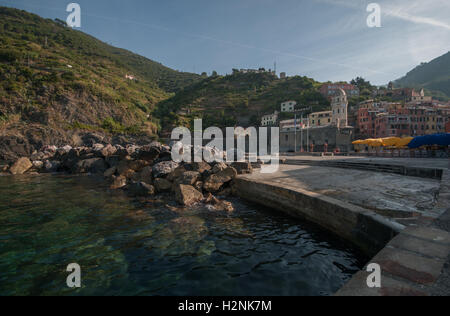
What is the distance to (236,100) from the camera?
8688 cm

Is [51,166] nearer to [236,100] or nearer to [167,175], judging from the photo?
[167,175]

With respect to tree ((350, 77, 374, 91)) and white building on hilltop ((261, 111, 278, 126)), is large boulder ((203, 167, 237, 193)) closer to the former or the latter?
white building on hilltop ((261, 111, 278, 126))

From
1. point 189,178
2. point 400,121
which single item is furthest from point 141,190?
point 400,121

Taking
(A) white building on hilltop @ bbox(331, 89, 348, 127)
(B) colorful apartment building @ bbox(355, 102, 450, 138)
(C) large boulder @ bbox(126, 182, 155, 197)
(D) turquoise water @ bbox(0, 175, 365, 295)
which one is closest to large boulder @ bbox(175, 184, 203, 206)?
(D) turquoise water @ bbox(0, 175, 365, 295)

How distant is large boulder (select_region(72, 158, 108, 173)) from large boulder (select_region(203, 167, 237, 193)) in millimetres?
12880

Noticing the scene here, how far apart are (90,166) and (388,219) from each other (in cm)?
2094

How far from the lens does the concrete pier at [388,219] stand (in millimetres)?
2100

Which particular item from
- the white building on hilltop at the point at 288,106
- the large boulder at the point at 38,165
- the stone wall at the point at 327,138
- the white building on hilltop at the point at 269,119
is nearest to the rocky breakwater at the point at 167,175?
the large boulder at the point at 38,165

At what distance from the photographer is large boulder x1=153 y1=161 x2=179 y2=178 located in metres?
11.4

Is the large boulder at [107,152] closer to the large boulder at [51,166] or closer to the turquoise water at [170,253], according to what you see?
the large boulder at [51,166]

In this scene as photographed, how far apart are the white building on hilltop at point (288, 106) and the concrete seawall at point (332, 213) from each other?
66.9m

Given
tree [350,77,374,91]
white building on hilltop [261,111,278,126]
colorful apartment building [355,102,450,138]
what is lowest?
colorful apartment building [355,102,450,138]

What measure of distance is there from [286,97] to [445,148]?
65.8 m
